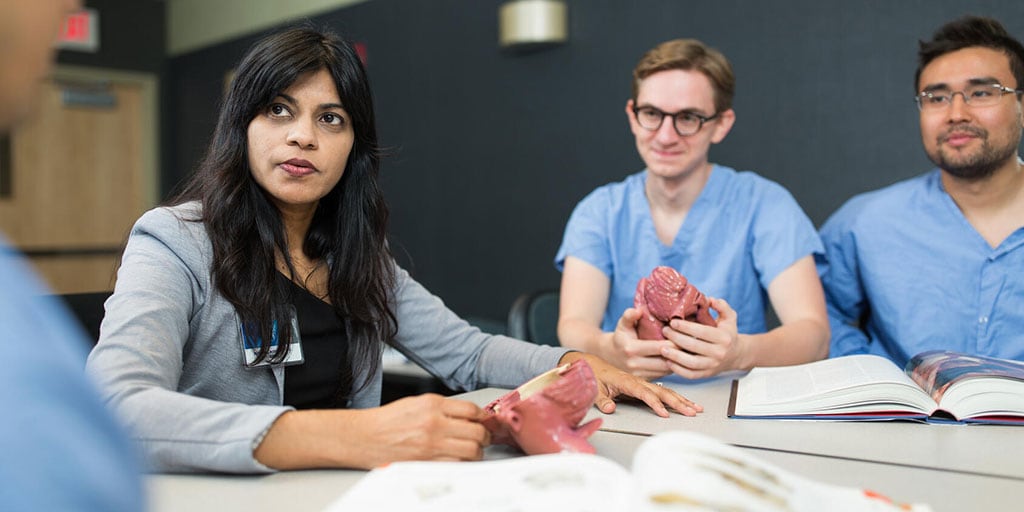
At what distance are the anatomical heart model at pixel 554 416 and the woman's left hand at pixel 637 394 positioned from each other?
31 cm

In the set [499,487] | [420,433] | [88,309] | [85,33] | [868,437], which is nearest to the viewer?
[499,487]

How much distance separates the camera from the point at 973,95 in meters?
2.10

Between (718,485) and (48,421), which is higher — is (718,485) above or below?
below

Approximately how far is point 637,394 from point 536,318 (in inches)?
41.7

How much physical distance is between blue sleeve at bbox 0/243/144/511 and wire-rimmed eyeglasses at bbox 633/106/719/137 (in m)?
1.86

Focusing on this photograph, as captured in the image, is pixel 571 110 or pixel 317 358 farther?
pixel 571 110

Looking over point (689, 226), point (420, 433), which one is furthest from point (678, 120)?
point (420, 433)

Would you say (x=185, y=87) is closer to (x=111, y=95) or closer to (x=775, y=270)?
(x=111, y=95)

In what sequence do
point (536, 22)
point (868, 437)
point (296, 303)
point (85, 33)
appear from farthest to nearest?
point (85, 33) < point (536, 22) < point (296, 303) < point (868, 437)

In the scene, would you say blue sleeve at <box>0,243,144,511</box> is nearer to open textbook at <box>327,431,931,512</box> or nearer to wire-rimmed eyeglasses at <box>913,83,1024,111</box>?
open textbook at <box>327,431,931,512</box>

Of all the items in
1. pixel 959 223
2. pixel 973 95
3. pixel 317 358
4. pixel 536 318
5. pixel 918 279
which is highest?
pixel 973 95

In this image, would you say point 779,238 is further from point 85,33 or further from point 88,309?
point 85,33

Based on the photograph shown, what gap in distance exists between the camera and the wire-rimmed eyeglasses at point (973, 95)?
2.08 m

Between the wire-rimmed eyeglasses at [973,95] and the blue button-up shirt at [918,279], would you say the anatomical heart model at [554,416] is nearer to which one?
the blue button-up shirt at [918,279]
